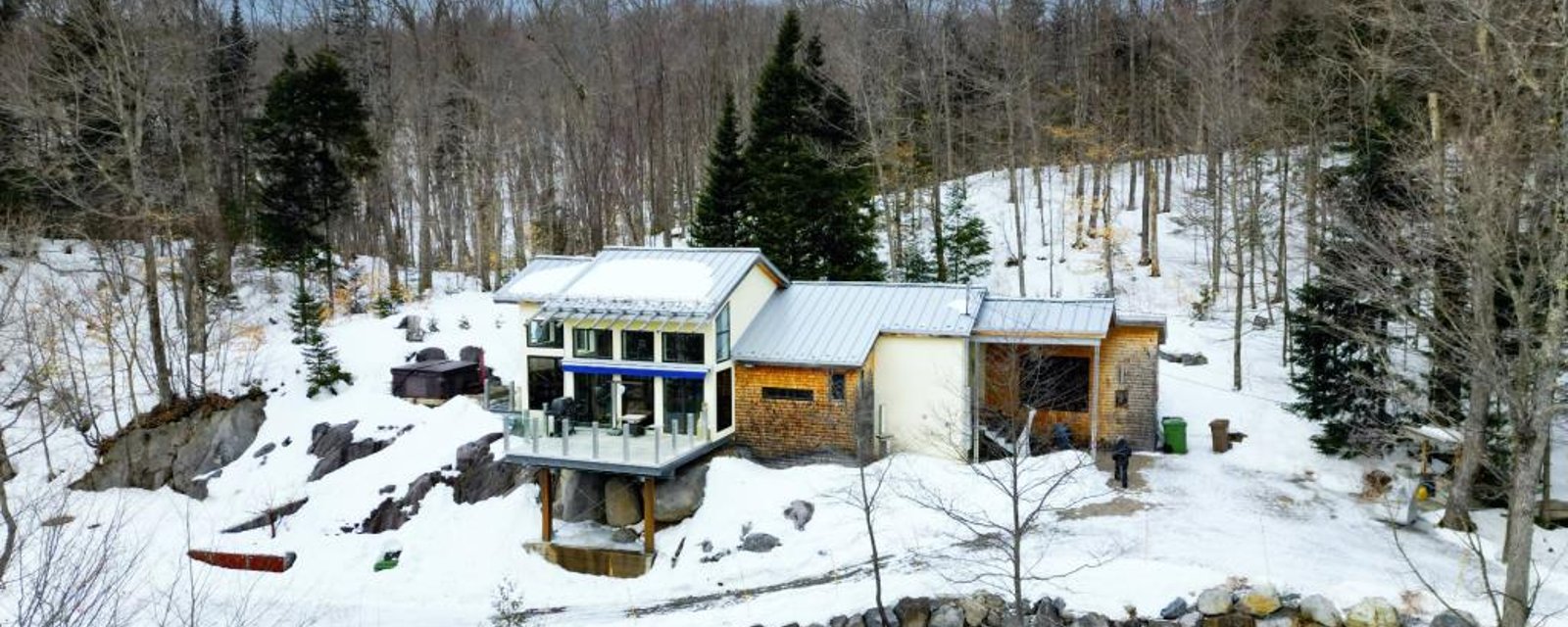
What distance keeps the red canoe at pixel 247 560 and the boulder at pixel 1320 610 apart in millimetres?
18504

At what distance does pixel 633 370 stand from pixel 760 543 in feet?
14.2

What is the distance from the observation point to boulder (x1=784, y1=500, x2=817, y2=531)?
18125 millimetres

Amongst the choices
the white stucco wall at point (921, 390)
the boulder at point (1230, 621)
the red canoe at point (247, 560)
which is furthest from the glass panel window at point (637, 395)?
the boulder at point (1230, 621)

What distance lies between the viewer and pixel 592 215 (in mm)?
38812

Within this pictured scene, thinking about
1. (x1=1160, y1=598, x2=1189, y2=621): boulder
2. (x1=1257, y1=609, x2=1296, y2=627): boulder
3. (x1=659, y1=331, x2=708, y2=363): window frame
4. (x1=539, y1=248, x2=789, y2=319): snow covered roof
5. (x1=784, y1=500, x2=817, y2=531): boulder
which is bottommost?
(x1=1257, y1=609, x2=1296, y2=627): boulder

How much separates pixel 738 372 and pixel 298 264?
1925cm

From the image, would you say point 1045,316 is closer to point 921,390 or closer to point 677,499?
point 921,390

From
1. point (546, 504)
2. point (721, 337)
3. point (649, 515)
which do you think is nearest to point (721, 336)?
point (721, 337)

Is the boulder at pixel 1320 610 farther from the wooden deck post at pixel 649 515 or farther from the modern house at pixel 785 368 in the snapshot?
the wooden deck post at pixel 649 515

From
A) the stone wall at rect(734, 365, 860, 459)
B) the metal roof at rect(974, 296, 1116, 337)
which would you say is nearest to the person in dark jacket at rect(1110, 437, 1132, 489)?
the metal roof at rect(974, 296, 1116, 337)

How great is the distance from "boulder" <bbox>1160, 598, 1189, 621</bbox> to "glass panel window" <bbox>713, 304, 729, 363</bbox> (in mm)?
9338

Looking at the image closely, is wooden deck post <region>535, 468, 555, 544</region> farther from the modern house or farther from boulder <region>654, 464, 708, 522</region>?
boulder <region>654, 464, 708, 522</region>

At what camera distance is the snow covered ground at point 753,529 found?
49.2ft

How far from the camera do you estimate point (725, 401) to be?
20234 millimetres
